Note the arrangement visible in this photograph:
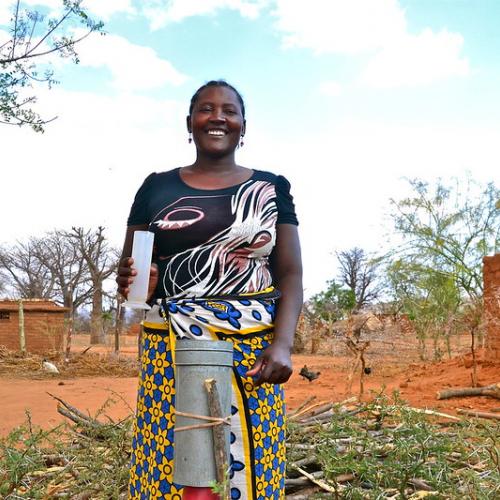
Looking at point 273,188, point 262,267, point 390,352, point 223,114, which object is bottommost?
point 390,352

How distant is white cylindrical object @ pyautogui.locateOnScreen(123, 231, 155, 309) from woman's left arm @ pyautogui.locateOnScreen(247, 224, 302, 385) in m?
0.31

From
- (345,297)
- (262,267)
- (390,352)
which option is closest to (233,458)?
(262,267)

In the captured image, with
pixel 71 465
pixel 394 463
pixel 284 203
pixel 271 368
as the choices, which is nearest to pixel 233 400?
pixel 271 368

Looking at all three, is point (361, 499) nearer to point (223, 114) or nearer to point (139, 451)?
point (139, 451)

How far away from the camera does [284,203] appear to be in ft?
5.21

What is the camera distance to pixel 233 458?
1392 millimetres

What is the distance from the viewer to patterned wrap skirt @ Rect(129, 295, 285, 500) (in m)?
1.39

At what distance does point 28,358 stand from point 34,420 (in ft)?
24.4

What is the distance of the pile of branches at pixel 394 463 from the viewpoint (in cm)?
230

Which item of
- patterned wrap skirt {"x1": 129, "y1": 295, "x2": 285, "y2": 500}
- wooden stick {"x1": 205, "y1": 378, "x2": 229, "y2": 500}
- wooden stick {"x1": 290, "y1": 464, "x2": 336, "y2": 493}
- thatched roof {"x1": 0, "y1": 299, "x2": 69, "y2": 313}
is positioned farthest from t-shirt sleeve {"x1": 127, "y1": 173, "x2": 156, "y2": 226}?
thatched roof {"x1": 0, "y1": 299, "x2": 69, "y2": 313}

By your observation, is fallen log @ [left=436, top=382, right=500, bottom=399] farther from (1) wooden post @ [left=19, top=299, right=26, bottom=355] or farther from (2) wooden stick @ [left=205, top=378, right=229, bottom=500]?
(1) wooden post @ [left=19, top=299, right=26, bottom=355]

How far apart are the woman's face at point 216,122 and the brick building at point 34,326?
15.1 m

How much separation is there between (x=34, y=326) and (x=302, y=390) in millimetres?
10074

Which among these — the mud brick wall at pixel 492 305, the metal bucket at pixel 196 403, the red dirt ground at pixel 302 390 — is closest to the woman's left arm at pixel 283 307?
the metal bucket at pixel 196 403
